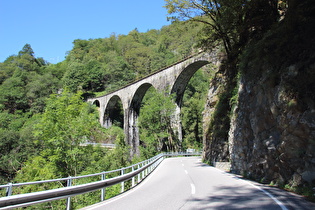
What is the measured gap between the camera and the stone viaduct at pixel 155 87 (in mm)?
27237

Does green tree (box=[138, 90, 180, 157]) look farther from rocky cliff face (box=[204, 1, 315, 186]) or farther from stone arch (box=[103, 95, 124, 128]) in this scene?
rocky cliff face (box=[204, 1, 315, 186])

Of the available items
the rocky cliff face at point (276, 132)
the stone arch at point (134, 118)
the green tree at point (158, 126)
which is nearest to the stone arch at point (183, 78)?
the green tree at point (158, 126)

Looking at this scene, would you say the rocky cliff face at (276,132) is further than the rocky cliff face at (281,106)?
No

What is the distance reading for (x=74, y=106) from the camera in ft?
53.7

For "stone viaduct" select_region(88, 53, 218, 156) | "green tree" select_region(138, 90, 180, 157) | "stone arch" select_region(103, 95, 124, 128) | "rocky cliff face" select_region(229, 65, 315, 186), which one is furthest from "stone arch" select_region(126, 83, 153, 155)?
"rocky cliff face" select_region(229, 65, 315, 186)

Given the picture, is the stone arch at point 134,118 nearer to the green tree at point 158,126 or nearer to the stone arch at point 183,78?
the green tree at point 158,126

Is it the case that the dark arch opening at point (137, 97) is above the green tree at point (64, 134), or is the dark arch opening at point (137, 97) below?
above

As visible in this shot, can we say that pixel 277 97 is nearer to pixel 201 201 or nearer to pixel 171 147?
pixel 201 201

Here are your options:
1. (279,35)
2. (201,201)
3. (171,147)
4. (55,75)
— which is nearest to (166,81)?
(171,147)

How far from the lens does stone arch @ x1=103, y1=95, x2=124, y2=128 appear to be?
50.4 m

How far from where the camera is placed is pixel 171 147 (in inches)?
1325

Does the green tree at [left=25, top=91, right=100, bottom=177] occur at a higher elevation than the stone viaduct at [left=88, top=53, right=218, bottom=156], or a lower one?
lower

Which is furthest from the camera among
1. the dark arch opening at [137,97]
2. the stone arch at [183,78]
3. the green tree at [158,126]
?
the dark arch opening at [137,97]

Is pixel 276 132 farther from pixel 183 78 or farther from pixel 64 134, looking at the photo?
pixel 183 78
